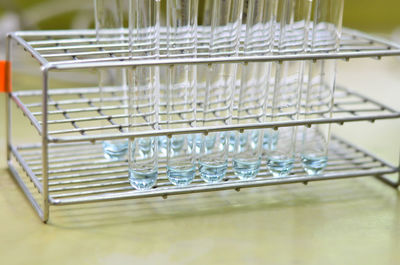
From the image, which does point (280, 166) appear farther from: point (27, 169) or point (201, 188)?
point (27, 169)

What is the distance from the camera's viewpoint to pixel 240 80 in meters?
1.09

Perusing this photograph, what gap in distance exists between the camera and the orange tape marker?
1.15m

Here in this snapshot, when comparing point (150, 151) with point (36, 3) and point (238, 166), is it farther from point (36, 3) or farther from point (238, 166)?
point (36, 3)

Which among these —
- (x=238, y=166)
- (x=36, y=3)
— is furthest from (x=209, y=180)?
(x=36, y=3)

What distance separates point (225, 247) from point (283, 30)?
36 centimetres

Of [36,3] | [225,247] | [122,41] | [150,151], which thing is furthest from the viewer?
[36,3]

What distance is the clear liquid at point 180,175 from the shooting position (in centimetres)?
108

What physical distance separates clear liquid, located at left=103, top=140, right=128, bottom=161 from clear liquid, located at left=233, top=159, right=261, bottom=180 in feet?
0.73

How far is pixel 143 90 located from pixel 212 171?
17 centimetres

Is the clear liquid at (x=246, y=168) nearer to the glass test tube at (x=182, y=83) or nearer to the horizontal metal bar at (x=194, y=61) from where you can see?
the glass test tube at (x=182, y=83)

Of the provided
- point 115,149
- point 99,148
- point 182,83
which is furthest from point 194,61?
point 99,148

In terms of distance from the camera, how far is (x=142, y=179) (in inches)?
42.2

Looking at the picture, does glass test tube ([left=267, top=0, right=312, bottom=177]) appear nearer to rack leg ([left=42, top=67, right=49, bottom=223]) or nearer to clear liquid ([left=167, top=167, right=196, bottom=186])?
clear liquid ([left=167, top=167, right=196, bottom=186])

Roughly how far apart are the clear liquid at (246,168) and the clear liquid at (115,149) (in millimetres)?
222
